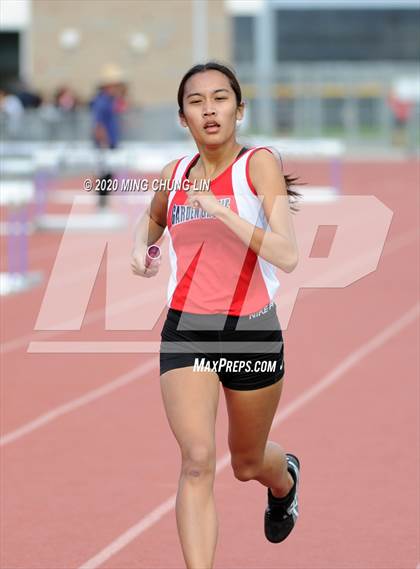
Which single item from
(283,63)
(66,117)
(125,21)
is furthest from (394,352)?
(283,63)

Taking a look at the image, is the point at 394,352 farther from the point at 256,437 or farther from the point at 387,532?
the point at 256,437

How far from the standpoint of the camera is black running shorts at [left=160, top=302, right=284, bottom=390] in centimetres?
487

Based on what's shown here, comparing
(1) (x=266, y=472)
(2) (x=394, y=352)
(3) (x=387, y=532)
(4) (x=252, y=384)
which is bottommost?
(2) (x=394, y=352)

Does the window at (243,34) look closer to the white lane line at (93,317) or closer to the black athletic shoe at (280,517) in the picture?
the white lane line at (93,317)

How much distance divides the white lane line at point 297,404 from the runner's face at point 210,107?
1816 millimetres

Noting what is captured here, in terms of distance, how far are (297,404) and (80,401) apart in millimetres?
1339

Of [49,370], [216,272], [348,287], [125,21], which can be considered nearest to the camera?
[216,272]

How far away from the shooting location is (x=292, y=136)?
147ft

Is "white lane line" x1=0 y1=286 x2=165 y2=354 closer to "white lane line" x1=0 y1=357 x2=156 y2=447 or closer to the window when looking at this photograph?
"white lane line" x1=0 y1=357 x2=156 y2=447

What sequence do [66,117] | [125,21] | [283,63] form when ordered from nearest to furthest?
[66,117] < [125,21] < [283,63]

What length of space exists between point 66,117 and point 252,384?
96.2 feet

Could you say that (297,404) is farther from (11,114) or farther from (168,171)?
(11,114)

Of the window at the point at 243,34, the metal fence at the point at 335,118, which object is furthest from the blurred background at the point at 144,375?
the window at the point at 243,34

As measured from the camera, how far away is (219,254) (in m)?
4.88
